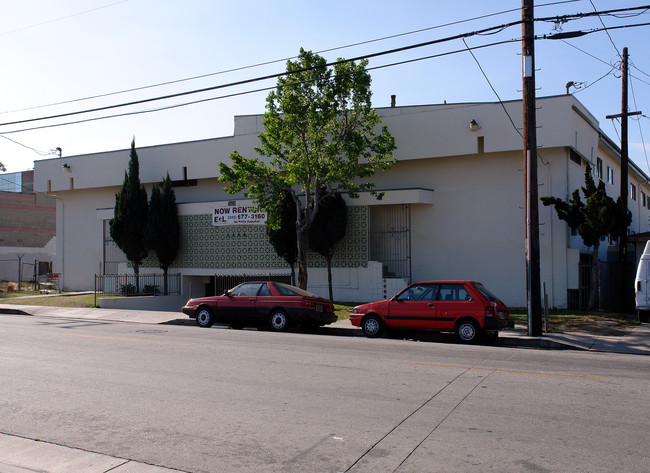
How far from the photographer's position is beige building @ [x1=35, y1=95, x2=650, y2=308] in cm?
2172

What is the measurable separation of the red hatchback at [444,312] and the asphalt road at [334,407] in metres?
1.67

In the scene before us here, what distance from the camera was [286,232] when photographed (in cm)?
2398

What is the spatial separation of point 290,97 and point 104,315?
10.2 meters

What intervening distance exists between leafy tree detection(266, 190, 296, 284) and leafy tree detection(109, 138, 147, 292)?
7625 millimetres

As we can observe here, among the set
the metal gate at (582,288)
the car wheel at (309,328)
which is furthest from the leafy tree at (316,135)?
the metal gate at (582,288)

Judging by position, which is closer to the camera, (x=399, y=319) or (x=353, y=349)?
(x=353, y=349)

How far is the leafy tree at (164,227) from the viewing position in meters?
27.8

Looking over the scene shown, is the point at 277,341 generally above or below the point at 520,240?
below

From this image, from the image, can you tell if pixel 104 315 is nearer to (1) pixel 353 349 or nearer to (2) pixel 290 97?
(2) pixel 290 97

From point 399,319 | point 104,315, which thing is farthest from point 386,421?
point 104,315

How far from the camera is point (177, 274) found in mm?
28609

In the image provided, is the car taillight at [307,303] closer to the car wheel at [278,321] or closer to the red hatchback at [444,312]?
the car wheel at [278,321]

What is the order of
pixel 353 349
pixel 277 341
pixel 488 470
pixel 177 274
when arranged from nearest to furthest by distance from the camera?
pixel 488 470 → pixel 353 349 → pixel 277 341 → pixel 177 274

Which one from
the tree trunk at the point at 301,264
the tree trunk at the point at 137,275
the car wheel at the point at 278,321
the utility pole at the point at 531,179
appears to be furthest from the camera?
the tree trunk at the point at 137,275
